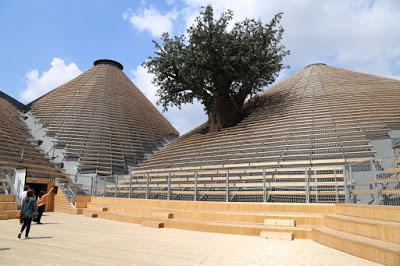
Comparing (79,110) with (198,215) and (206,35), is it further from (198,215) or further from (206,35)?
(198,215)

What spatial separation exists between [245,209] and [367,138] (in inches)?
284

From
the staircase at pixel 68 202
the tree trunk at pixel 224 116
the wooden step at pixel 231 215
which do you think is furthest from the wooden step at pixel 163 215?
the tree trunk at pixel 224 116

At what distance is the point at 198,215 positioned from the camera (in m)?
11.2

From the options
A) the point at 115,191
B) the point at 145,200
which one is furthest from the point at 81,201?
the point at 145,200

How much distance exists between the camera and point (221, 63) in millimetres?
21641

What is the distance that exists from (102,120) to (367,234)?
76.6 feet

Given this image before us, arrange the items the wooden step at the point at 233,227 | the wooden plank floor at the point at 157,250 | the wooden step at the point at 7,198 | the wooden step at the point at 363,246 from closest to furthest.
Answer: the wooden step at the point at 363,246
the wooden plank floor at the point at 157,250
the wooden step at the point at 233,227
the wooden step at the point at 7,198

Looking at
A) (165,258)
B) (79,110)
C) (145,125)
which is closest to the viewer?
(165,258)

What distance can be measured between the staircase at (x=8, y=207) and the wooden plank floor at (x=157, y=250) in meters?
3.55

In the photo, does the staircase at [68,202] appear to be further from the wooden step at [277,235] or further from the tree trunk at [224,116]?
the wooden step at [277,235]

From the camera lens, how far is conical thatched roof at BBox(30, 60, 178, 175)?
75.5 ft

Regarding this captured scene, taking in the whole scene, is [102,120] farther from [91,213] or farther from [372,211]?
[372,211]

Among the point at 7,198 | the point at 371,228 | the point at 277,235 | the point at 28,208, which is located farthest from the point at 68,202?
the point at 371,228

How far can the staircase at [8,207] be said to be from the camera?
1264cm
